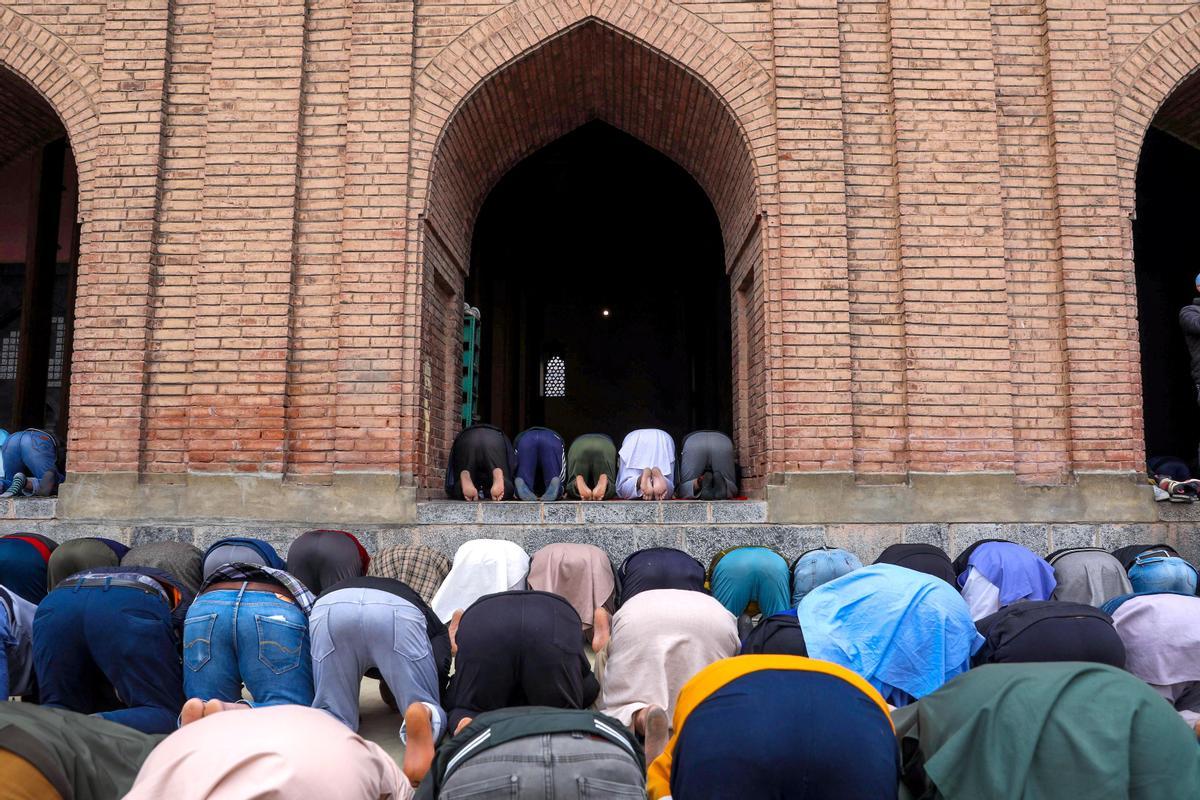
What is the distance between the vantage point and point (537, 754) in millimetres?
2355

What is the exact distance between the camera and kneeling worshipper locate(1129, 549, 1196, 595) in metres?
5.73

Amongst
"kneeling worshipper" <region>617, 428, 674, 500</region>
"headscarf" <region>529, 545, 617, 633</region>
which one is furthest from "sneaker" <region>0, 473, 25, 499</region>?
"kneeling worshipper" <region>617, 428, 674, 500</region>

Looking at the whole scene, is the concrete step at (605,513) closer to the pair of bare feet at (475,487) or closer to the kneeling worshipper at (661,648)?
the pair of bare feet at (475,487)

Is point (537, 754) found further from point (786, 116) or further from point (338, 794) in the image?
point (786, 116)

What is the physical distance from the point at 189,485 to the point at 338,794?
6155 millimetres

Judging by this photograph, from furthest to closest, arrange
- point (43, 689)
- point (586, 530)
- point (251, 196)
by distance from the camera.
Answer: point (251, 196)
point (586, 530)
point (43, 689)

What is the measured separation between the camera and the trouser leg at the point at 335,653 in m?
4.28

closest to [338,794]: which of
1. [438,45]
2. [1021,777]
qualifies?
[1021,777]

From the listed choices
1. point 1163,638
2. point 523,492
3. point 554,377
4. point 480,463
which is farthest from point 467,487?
point 554,377

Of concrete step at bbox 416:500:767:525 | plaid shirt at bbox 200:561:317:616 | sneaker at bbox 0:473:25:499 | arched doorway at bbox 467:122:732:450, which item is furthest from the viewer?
arched doorway at bbox 467:122:732:450

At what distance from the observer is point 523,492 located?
8.61m

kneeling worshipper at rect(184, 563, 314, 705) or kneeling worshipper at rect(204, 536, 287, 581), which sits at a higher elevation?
kneeling worshipper at rect(204, 536, 287, 581)

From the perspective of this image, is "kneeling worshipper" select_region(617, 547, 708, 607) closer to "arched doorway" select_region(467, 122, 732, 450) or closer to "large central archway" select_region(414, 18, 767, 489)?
"large central archway" select_region(414, 18, 767, 489)

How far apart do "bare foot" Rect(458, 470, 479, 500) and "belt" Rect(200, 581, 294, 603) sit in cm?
390
